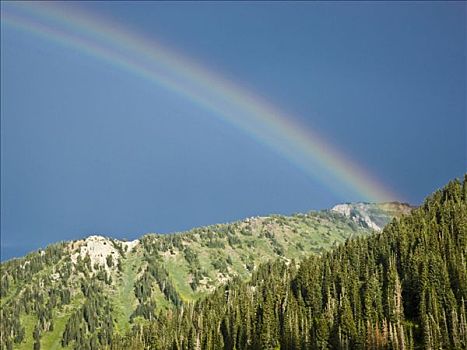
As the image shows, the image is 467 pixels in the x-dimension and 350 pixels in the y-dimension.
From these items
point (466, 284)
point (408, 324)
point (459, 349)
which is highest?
point (466, 284)

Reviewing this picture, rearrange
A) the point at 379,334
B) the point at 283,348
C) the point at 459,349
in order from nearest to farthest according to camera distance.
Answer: the point at 459,349
the point at 379,334
the point at 283,348

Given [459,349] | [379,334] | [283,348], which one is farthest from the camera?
[283,348]

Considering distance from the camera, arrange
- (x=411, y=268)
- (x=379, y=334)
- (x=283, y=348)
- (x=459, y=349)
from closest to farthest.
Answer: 1. (x=459, y=349)
2. (x=379, y=334)
3. (x=283, y=348)
4. (x=411, y=268)

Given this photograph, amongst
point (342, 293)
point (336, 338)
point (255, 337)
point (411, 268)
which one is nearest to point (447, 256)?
point (411, 268)

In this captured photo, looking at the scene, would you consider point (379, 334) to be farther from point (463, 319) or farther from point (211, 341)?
point (211, 341)

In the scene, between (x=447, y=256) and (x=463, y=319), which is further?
(x=447, y=256)

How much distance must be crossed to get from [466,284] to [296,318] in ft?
181

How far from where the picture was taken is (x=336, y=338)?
538ft

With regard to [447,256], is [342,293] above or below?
below

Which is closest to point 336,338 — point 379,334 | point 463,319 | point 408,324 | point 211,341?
point 379,334

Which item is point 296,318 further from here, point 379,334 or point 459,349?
point 459,349

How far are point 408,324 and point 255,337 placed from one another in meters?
51.3

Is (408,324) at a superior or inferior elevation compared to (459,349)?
superior

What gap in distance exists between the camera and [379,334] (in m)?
161
